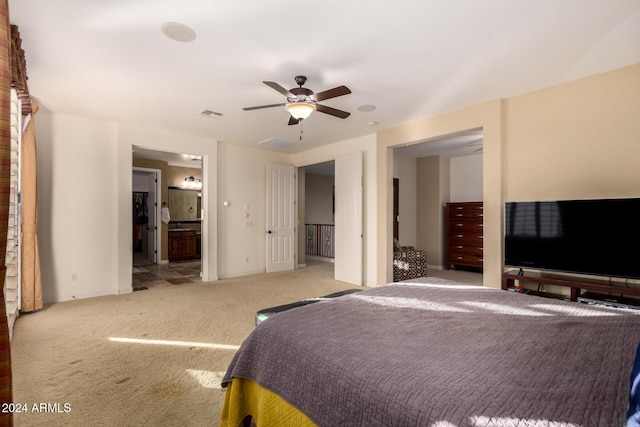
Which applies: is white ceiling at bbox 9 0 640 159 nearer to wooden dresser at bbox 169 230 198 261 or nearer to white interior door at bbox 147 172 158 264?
white interior door at bbox 147 172 158 264

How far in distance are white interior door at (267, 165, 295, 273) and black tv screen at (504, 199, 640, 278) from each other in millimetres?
4512

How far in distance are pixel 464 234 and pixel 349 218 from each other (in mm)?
2840

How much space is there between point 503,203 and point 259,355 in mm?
3502

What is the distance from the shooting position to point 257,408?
1559mm

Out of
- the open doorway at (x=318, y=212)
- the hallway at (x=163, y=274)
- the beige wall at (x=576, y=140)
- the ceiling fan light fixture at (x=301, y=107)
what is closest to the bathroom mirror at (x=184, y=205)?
the hallway at (x=163, y=274)

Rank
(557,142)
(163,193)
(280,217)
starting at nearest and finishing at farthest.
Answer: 1. (557,142)
2. (280,217)
3. (163,193)

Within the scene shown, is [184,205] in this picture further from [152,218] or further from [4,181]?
[4,181]

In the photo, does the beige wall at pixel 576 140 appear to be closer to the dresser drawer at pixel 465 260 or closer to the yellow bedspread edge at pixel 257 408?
the dresser drawer at pixel 465 260

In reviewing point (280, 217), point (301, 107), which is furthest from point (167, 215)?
point (301, 107)

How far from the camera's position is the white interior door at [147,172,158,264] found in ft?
25.7

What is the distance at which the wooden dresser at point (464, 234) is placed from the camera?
643cm

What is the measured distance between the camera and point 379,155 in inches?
207

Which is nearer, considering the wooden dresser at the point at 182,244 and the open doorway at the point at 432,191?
the open doorway at the point at 432,191

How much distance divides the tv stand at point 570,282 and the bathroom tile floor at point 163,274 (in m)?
5.14
